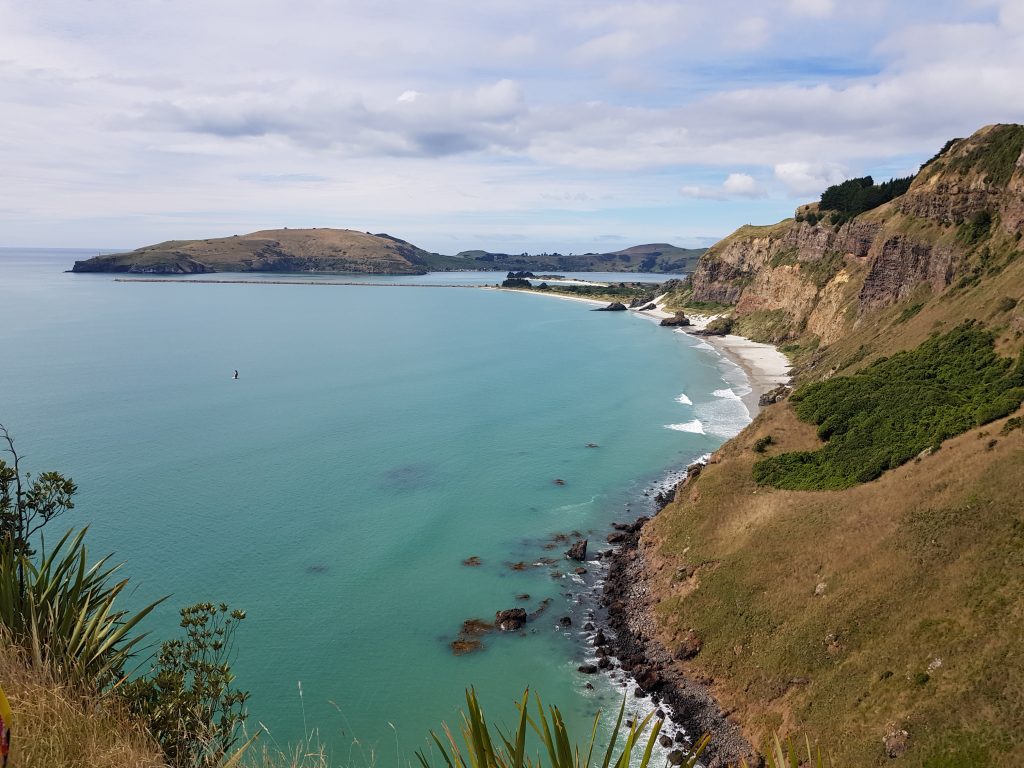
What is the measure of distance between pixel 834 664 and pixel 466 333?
13649 centimetres

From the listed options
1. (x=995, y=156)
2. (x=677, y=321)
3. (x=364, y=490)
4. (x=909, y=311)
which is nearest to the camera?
(x=364, y=490)

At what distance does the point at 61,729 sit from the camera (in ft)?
26.6

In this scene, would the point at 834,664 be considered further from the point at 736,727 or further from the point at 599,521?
the point at 599,521

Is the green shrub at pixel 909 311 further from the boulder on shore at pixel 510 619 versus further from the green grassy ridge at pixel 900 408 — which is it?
the boulder on shore at pixel 510 619

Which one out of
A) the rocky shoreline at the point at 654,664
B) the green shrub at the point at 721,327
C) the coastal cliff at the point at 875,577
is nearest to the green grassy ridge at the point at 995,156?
the coastal cliff at the point at 875,577

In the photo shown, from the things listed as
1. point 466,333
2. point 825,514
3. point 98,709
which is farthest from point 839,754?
point 466,333

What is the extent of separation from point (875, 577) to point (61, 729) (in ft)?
101

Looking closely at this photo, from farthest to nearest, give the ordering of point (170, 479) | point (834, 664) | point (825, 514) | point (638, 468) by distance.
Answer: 1. point (638, 468)
2. point (170, 479)
3. point (825, 514)
4. point (834, 664)

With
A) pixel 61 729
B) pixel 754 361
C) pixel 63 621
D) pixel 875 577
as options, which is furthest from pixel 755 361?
pixel 61 729

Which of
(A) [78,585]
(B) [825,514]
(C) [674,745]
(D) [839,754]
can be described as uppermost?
(A) [78,585]

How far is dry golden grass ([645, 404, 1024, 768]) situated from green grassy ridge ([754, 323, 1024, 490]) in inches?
70.4

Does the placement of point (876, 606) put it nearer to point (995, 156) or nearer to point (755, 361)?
point (995, 156)

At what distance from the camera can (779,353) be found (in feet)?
380

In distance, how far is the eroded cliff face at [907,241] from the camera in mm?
69125
